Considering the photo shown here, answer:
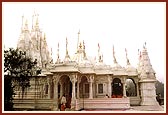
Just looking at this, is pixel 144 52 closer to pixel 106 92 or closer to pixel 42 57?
pixel 106 92

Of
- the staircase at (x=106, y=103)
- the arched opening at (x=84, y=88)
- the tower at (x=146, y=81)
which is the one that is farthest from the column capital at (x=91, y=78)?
the tower at (x=146, y=81)

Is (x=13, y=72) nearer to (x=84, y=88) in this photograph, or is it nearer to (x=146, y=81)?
(x=84, y=88)

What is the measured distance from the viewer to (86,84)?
21.6 metres

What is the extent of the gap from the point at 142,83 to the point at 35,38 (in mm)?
11078

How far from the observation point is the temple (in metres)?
18.3

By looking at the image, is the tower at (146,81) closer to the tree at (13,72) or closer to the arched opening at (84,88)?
the arched opening at (84,88)

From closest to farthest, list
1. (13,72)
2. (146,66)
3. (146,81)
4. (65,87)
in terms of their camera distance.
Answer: (13,72), (65,87), (146,81), (146,66)

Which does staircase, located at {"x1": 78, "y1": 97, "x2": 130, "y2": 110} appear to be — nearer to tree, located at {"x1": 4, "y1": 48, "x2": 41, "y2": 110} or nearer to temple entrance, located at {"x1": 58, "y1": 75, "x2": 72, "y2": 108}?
temple entrance, located at {"x1": 58, "y1": 75, "x2": 72, "y2": 108}

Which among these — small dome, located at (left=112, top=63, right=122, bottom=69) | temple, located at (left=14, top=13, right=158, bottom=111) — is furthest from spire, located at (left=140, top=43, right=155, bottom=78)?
small dome, located at (left=112, top=63, right=122, bottom=69)

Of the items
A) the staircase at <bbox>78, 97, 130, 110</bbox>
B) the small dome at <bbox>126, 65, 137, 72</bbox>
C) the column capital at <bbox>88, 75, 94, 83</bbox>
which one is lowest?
the staircase at <bbox>78, 97, 130, 110</bbox>

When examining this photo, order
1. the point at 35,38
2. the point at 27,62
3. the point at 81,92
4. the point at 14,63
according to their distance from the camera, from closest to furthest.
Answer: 1. the point at 14,63
2. the point at 27,62
3. the point at 81,92
4. the point at 35,38

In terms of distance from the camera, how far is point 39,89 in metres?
21.8

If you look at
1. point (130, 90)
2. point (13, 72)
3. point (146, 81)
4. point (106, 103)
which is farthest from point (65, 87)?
point (130, 90)

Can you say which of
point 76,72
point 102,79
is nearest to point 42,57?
point 102,79
